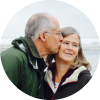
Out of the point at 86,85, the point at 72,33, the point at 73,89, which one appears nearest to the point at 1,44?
A: the point at 72,33

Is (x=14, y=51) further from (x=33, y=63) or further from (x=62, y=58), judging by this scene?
(x=62, y=58)

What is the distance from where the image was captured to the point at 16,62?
1336 mm

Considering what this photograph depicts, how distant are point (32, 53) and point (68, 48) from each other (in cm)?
56

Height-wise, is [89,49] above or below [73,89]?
above

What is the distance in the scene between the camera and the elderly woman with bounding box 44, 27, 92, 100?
1.61 metres

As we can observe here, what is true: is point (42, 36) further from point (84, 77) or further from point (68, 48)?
point (84, 77)

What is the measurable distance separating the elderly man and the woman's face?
8cm

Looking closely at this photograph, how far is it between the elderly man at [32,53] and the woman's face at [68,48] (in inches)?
3.2

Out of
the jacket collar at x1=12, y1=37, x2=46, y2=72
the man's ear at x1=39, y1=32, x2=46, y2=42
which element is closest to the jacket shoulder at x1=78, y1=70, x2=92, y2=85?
the jacket collar at x1=12, y1=37, x2=46, y2=72

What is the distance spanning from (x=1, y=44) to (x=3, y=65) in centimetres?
77

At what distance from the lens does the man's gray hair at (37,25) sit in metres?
1.67

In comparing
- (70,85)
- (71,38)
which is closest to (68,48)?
(71,38)

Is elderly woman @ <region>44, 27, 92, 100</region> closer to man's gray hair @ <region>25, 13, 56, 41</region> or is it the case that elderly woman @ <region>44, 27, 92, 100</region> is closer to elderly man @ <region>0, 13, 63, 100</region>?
elderly man @ <region>0, 13, 63, 100</region>

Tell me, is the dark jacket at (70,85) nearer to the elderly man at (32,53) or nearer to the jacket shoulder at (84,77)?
the jacket shoulder at (84,77)
